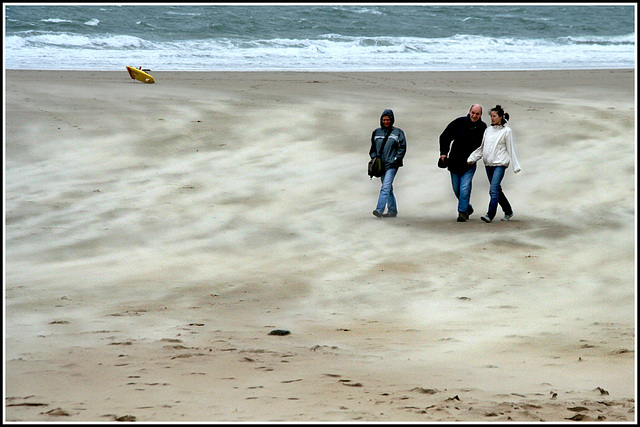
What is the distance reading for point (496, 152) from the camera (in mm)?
9195

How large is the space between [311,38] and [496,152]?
1045 inches

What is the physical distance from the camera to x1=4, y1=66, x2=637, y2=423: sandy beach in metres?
4.41

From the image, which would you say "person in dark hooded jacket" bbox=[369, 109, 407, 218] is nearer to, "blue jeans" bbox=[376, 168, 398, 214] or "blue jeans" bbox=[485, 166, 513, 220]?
"blue jeans" bbox=[376, 168, 398, 214]

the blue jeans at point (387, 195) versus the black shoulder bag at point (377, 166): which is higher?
the black shoulder bag at point (377, 166)

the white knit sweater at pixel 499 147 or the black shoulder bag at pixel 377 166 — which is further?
the black shoulder bag at pixel 377 166

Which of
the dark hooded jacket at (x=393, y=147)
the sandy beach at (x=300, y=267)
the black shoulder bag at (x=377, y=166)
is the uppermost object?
the dark hooded jacket at (x=393, y=147)

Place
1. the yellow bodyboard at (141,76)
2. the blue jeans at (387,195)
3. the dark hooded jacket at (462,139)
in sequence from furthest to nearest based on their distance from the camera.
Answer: the yellow bodyboard at (141,76) → the blue jeans at (387,195) → the dark hooded jacket at (462,139)

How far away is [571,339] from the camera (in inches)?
221

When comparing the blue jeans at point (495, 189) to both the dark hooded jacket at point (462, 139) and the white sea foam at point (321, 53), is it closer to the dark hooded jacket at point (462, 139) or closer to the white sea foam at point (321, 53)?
the dark hooded jacket at point (462, 139)

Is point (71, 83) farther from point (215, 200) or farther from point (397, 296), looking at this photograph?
point (397, 296)

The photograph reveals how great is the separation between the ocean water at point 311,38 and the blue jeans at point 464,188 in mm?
15467

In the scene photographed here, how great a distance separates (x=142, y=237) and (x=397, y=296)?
10.5 feet

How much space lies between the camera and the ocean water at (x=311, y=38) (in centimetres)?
2678

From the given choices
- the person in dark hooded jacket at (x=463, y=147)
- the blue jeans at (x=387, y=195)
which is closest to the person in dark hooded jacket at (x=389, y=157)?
the blue jeans at (x=387, y=195)
